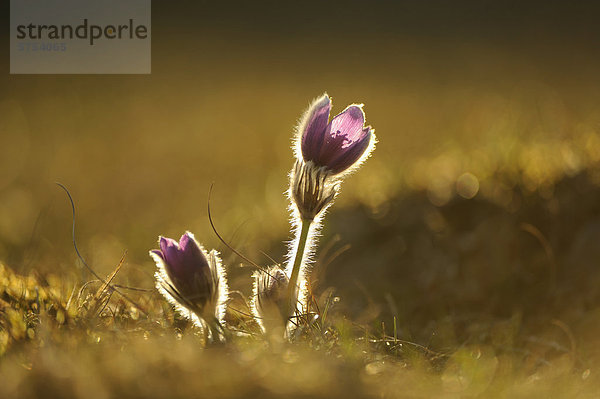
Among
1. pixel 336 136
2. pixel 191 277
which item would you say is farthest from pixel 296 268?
pixel 336 136

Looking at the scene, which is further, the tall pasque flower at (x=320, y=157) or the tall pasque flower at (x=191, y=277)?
the tall pasque flower at (x=320, y=157)

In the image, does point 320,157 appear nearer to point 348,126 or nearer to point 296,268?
point 348,126

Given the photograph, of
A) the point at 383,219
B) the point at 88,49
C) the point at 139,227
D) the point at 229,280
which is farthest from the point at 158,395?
the point at 88,49

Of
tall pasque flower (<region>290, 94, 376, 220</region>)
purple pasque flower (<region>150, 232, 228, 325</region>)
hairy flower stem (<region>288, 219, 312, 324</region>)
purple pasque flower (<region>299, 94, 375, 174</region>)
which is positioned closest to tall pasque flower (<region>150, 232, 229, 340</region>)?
purple pasque flower (<region>150, 232, 228, 325</region>)

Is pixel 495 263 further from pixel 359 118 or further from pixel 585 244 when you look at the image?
pixel 359 118

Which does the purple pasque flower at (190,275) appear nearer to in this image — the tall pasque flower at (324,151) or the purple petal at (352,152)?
the tall pasque flower at (324,151)

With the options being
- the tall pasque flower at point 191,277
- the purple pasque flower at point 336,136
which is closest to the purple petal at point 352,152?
the purple pasque flower at point 336,136

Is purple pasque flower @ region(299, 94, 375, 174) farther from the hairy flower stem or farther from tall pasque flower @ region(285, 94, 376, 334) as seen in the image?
the hairy flower stem
